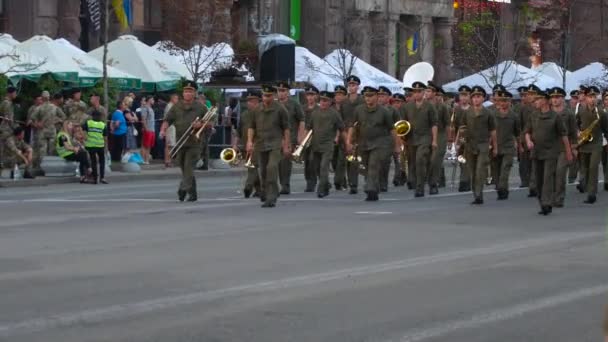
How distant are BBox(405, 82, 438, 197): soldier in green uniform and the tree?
14579 mm

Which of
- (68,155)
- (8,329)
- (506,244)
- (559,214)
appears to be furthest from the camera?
(68,155)

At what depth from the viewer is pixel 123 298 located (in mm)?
11898

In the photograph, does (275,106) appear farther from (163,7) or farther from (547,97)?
(163,7)

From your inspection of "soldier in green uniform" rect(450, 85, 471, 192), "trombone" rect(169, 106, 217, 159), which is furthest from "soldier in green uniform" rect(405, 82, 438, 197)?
"trombone" rect(169, 106, 217, 159)

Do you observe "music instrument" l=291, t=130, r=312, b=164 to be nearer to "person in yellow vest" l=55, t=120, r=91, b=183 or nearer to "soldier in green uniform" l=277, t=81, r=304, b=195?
"soldier in green uniform" l=277, t=81, r=304, b=195

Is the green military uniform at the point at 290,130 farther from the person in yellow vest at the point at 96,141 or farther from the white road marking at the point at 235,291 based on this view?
the white road marking at the point at 235,291

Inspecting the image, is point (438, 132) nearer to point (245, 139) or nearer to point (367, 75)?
point (245, 139)

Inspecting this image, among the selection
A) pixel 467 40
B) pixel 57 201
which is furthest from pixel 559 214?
pixel 467 40

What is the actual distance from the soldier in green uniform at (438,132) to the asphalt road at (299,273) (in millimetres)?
4524

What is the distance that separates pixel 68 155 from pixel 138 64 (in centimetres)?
934

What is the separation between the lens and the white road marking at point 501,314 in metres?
10.4

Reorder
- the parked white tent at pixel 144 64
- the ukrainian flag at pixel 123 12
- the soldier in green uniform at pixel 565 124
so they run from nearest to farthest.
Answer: the soldier in green uniform at pixel 565 124, the parked white tent at pixel 144 64, the ukrainian flag at pixel 123 12

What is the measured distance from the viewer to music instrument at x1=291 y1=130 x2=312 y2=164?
25438 mm

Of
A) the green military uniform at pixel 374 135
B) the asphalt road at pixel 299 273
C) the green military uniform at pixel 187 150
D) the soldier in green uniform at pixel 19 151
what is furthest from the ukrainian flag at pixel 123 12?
the asphalt road at pixel 299 273
